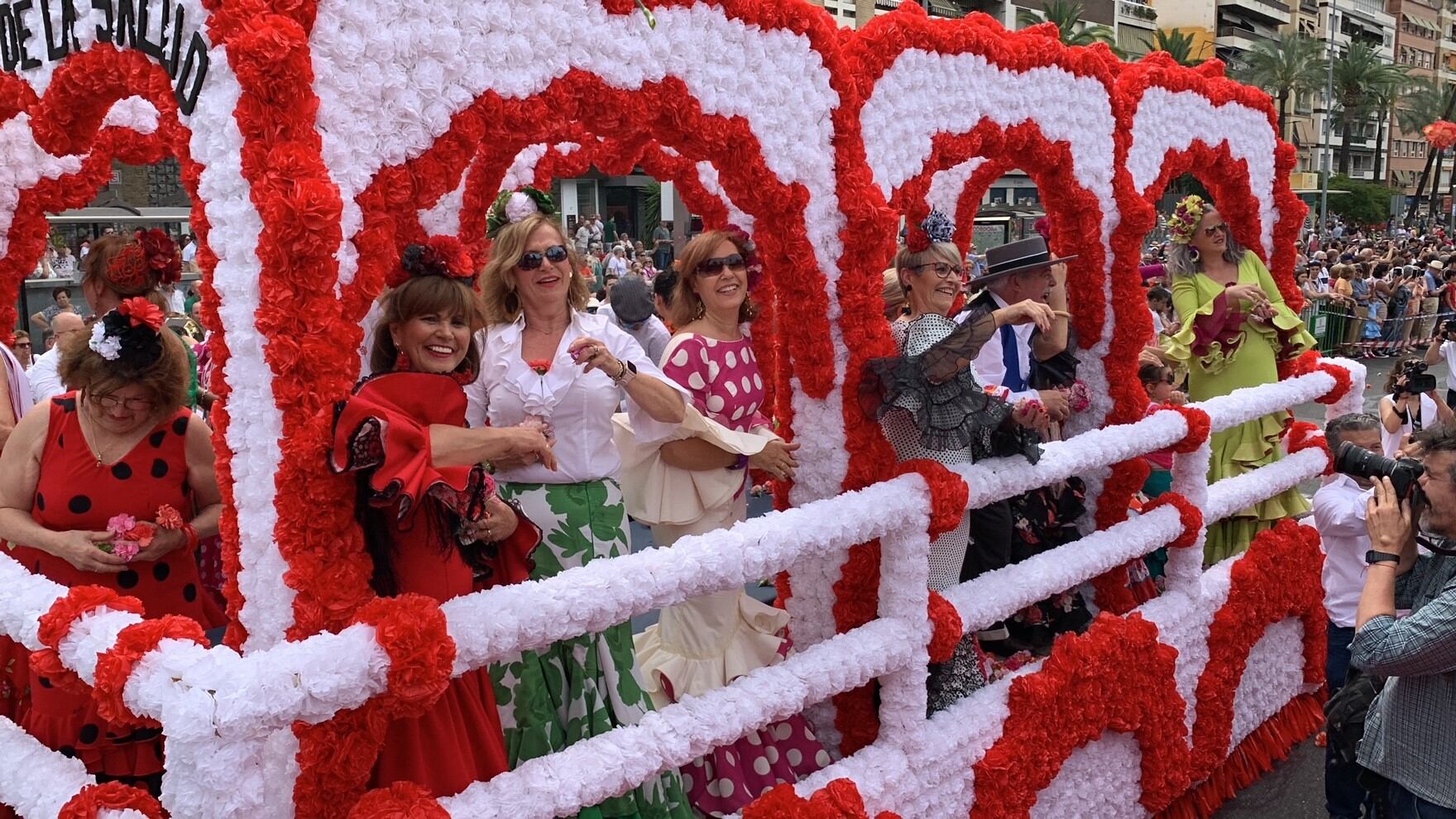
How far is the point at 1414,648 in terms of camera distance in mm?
2771

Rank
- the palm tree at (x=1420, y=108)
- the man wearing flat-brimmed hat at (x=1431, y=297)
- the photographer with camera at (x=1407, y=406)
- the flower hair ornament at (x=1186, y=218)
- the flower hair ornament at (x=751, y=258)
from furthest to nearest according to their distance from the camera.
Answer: the palm tree at (x=1420, y=108) < the man wearing flat-brimmed hat at (x=1431, y=297) < the photographer with camera at (x=1407, y=406) < the flower hair ornament at (x=1186, y=218) < the flower hair ornament at (x=751, y=258)

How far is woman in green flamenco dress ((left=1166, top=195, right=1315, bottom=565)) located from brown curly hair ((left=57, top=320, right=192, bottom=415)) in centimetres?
444

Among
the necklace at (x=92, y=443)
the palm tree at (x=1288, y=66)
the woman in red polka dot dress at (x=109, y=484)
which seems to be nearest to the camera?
the woman in red polka dot dress at (x=109, y=484)

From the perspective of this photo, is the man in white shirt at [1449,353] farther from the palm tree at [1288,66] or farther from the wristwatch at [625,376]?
the palm tree at [1288,66]

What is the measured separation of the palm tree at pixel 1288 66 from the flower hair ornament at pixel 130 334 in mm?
52129

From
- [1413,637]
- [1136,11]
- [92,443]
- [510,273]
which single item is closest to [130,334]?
[92,443]

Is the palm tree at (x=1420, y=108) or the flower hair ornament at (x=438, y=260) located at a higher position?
the palm tree at (x=1420, y=108)

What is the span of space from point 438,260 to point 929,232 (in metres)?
1.87

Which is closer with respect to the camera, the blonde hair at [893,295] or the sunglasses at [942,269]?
the sunglasses at [942,269]

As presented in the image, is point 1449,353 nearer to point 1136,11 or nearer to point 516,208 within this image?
point 516,208

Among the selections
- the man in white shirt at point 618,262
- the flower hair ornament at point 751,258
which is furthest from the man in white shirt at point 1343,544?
the man in white shirt at point 618,262

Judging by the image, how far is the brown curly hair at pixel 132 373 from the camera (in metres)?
3.10

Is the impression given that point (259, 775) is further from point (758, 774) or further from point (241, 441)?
point (758, 774)

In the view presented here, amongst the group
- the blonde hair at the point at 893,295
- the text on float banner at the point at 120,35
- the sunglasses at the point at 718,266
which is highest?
the text on float banner at the point at 120,35
